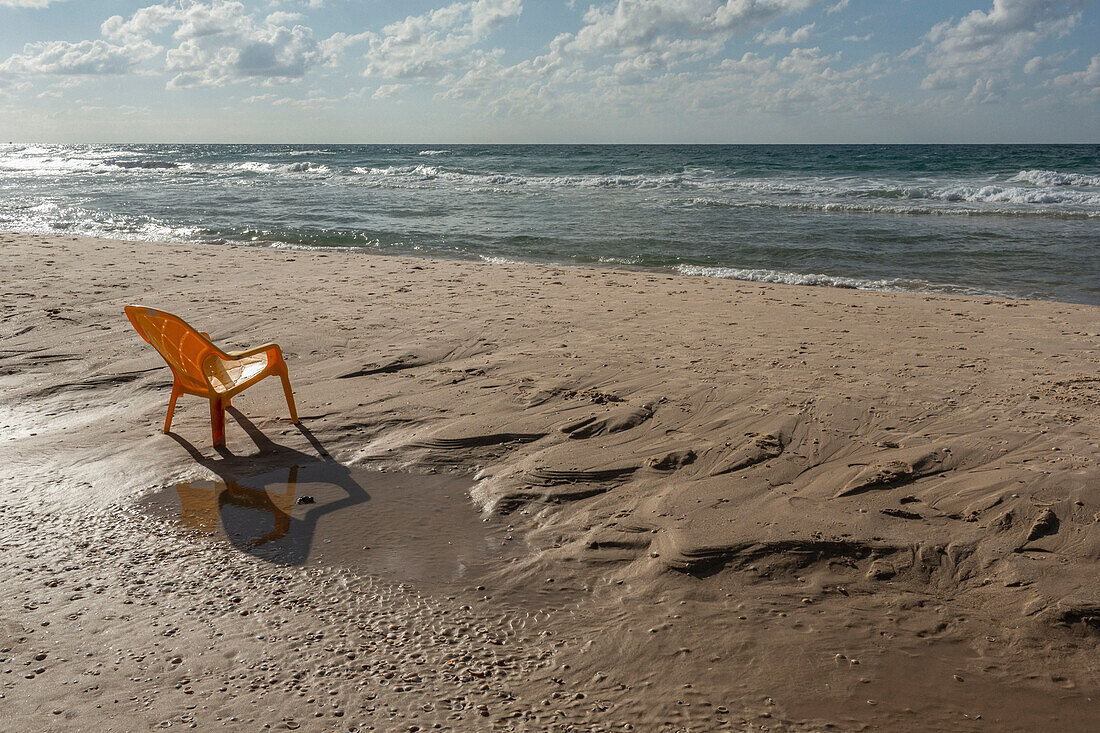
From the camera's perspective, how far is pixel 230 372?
13.6 ft

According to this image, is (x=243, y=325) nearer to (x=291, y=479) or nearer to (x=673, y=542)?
(x=291, y=479)

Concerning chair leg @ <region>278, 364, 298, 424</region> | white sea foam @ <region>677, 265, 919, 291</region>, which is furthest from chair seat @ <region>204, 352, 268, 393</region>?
white sea foam @ <region>677, 265, 919, 291</region>

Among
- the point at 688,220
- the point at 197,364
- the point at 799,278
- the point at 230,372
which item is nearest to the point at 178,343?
the point at 197,364

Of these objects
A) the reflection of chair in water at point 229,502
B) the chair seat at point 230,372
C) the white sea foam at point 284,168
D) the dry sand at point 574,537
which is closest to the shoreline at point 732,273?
the dry sand at point 574,537

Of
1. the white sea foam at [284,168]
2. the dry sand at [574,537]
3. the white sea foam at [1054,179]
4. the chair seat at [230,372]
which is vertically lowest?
the dry sand at [574,537]

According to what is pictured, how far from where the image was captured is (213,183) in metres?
27.5

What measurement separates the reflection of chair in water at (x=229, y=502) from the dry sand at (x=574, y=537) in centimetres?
7

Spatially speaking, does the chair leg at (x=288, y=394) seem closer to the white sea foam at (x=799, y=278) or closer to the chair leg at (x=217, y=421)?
the chair leg at (x=217, y=421)

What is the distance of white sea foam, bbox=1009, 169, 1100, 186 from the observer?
2303 centimetres

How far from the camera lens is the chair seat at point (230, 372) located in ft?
12.8

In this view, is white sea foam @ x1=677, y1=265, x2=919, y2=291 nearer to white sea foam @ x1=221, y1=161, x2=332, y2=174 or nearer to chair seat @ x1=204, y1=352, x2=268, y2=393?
chair seat @ x1=204, y1=352, x2=268, y2=393

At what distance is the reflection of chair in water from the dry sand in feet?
0.24

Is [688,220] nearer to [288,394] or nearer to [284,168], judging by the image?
[288,394]

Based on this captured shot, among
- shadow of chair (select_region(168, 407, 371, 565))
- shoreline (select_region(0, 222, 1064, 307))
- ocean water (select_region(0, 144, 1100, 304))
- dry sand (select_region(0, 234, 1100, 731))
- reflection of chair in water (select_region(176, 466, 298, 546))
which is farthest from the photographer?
ocean water (select_region(0, 144, 1100, 304))
